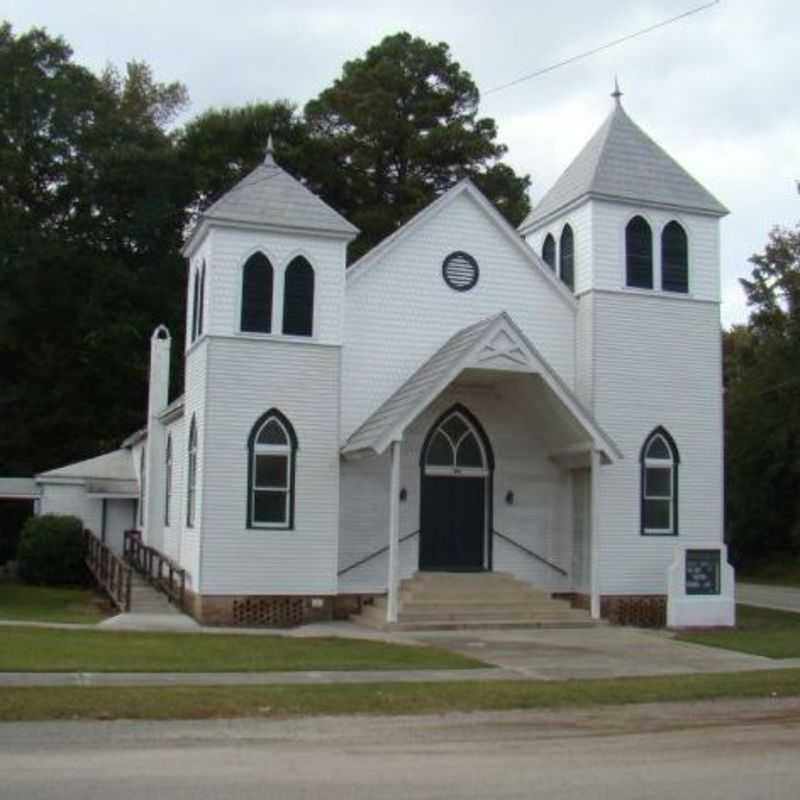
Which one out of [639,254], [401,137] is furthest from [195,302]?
[401,137]

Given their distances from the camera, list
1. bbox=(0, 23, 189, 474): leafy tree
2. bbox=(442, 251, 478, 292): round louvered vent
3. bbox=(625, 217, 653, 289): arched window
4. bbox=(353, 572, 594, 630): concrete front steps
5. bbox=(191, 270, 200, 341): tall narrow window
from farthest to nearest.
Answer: bbox=(0, 23, 189, 474): leafy tree < bbox=(625, 217, 653, 289): arched window < bbox=(191, 270, 200, 341): tall narrow window < bbox=(442, 251, 478, 292): round louvered vent < bbox=(353, 572, 594, 630): concrete front steps

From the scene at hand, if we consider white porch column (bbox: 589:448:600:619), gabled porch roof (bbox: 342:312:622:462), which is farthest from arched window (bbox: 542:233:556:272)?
white porch column (bbox: 589:448:600:619)

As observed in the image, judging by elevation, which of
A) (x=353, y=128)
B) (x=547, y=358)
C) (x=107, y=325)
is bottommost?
(x=547, y=358)

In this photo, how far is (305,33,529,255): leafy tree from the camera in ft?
156

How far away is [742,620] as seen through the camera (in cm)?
2453

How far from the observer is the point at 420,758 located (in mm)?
9555

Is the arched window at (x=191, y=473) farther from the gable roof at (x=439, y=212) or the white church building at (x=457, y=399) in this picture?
the gable roof at (x=439, y=212)

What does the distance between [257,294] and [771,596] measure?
20.2 m

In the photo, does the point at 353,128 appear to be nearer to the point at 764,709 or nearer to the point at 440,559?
the point at 440,559

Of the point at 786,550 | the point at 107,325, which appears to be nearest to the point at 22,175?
the point at 107,325

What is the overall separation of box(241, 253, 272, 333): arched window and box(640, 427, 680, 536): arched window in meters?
7.88

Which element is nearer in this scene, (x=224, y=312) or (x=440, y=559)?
(x=224, y=312)

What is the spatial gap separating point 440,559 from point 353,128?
97.1ft

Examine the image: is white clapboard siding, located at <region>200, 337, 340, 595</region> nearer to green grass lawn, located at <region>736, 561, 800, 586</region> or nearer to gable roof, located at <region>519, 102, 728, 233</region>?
gable roof, located at <region>519, 102, 728, 233</region>
